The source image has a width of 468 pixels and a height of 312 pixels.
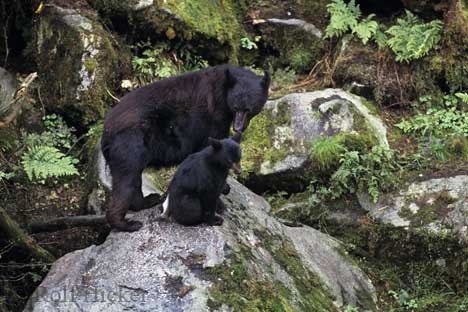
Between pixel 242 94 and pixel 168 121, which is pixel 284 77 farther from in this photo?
pixel 168 121

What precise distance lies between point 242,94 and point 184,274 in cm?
218

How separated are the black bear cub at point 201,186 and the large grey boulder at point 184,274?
0.39 feet

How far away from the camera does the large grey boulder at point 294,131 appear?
9609 mm

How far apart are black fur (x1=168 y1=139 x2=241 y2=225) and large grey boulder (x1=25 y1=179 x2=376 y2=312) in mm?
120

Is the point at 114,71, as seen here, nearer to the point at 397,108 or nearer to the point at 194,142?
the point at 194,142

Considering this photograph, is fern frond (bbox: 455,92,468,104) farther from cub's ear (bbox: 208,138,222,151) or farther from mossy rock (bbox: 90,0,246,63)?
cub's ear (bbox: 208,138,222,151)

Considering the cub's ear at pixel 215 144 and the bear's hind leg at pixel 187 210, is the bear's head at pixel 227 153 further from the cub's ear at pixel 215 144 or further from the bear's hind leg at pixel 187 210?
the bear's hind leg at pixel 187 210

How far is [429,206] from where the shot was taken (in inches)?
344

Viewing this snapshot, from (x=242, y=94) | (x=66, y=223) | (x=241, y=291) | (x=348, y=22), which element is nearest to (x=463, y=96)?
(x=348, y=22)

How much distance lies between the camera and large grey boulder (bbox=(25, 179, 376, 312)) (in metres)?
6.14

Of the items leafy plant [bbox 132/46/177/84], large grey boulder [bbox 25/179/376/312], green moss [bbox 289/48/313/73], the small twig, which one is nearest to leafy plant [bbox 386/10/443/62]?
green moss [bbox 289/48/313/73]

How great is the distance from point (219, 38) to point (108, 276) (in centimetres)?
530

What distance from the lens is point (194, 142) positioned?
762cm

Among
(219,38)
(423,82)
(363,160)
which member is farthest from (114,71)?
(423,82)
